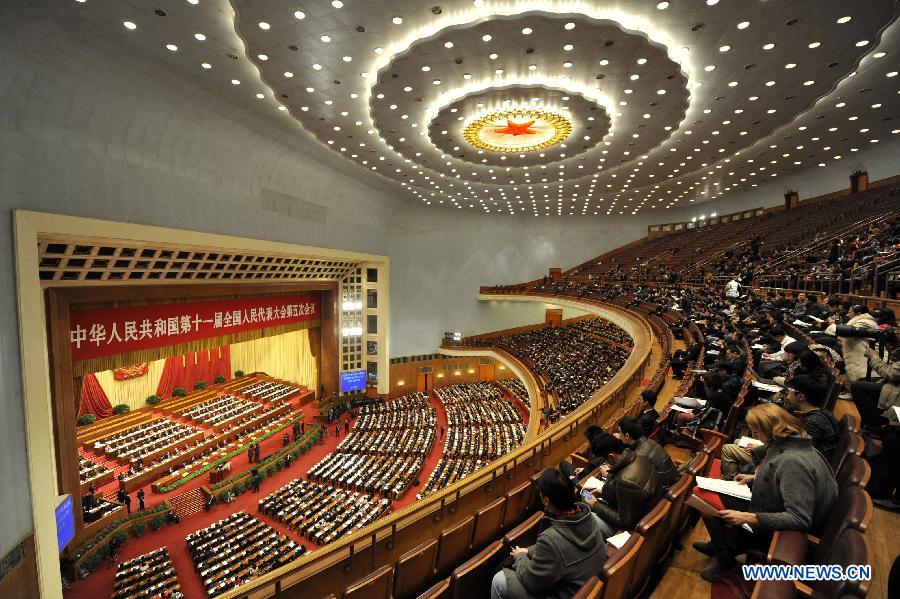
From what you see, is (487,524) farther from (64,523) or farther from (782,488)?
(64,523)

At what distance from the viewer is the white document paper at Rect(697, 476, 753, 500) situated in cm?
183

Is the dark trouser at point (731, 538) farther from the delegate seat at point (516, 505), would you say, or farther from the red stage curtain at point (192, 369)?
the red stage curtain at point (192, 369)

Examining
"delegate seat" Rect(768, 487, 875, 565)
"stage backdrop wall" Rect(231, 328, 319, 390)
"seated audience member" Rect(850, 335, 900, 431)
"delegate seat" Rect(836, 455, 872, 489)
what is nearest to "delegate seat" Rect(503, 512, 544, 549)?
"delegate seat" Rect(768, 487, 875, 565)

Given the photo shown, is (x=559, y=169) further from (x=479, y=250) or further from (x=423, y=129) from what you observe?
(x=479, y=250)

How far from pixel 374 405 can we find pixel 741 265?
13.1m

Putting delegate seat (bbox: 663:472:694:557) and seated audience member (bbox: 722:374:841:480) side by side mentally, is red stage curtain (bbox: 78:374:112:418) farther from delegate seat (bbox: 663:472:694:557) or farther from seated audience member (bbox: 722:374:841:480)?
seated audience member (bbox: 722:374:841:480)

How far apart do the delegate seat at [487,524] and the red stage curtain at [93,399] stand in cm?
1447

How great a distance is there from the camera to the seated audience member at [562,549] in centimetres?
154

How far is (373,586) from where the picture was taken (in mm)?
2365

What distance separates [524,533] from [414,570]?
0.85 m

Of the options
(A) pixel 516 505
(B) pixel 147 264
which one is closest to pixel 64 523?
(B) pixel 147 264

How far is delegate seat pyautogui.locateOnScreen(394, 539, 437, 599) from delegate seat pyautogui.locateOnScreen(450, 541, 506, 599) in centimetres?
57

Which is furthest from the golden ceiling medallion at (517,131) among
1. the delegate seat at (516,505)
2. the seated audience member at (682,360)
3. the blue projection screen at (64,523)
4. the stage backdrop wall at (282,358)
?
the stage backdrop wall at (282,358)

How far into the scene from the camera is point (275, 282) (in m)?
11.8
